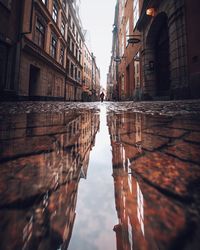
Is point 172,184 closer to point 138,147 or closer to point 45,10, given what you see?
point 138,147

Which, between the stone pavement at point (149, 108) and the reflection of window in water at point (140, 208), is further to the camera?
the stone pavement at point (149, 108)

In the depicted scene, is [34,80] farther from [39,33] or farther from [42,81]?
[39,33]

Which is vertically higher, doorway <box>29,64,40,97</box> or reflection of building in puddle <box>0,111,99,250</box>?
doorway <box>29,64,40,97</box>

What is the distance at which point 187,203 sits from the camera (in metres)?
0.40

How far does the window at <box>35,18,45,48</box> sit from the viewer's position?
1014cm

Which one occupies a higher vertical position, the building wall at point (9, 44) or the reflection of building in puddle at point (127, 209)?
the building wall at point (9, 44)

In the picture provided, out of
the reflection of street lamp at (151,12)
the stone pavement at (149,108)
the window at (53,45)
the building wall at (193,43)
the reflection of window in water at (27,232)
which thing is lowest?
the reflection of window in water at (27,232)

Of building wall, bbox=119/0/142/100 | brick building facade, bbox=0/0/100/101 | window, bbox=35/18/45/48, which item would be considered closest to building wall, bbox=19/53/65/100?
brick building facade, bbox=0/0/100/101

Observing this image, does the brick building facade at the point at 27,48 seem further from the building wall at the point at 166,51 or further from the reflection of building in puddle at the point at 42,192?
the reflection of building in puddle at the point at 42,192

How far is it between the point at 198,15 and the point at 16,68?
7784mm

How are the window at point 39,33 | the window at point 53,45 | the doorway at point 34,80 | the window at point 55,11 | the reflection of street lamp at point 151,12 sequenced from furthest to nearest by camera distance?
the window at point 53,45 < the window at point 55,11 < the doorway at point 34,80 < the window at point 39,33 < the reflection of street lamp at point 151,12

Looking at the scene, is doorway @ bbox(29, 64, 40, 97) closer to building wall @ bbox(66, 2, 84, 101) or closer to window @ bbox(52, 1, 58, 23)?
window @ bbox(52, 1, 58, 23)

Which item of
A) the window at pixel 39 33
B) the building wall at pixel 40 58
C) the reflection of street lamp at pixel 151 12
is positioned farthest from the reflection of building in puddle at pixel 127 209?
the window at pixel 39 33

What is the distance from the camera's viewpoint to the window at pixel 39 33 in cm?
1014
